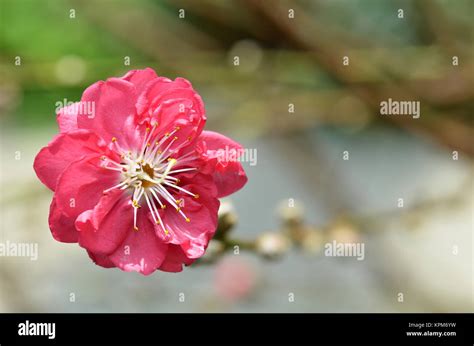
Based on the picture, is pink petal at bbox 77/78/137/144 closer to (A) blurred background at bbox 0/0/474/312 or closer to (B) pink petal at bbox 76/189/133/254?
(B) pink petal at bbox 76/189/133/254

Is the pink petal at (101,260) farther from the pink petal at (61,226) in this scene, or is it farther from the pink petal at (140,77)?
the pink petal at (140,77)

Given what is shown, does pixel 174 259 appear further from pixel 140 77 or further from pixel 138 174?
pixel 140 77

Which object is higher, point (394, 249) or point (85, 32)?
point (85, 32)

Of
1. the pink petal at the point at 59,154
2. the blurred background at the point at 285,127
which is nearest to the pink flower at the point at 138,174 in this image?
the pink petal at the point at 59,154

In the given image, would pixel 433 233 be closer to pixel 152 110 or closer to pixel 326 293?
pixel 326 293

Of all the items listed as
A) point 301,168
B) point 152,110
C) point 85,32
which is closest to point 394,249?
point 301,168

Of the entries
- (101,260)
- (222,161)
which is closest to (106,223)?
(101,260)
